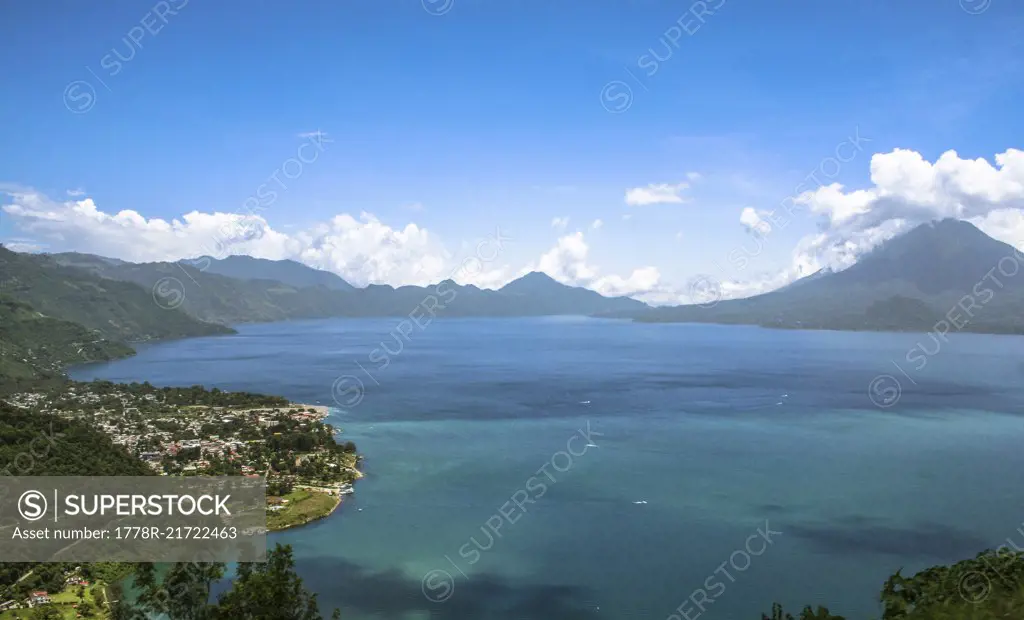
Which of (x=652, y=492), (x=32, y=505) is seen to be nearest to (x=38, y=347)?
→ (x=32, y=505)

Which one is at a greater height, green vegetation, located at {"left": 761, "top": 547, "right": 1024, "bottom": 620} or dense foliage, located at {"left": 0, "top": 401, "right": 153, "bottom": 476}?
dense foliage, located at {"left": 0, "top": 401, "right": 153, "bottom": 476}

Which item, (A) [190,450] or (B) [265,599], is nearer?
(B) [265,599]

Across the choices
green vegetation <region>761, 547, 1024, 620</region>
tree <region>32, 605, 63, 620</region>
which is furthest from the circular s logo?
green vegetation <region>761, 547, 1024, 620</region>

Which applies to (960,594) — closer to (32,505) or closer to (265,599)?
(265,599)

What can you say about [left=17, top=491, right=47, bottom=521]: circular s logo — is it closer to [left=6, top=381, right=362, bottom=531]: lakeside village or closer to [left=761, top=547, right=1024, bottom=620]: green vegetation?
[left=6, top=381, right=362, bottom=531]: lakeside village

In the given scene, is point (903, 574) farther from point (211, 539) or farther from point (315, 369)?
point (315, 369)

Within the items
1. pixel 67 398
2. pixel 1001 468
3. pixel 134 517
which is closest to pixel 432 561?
pixel 134 517
